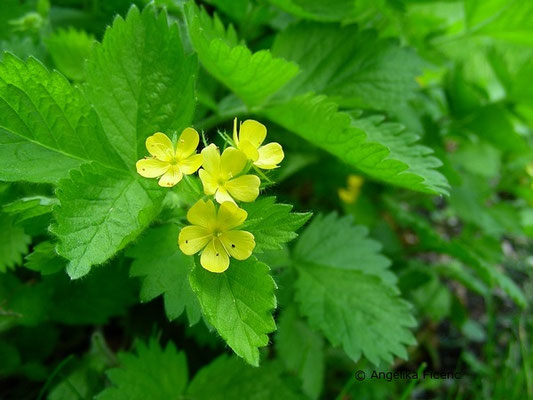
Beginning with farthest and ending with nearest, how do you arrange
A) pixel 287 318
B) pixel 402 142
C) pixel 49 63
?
pixel 287 318 < pixel 49 63 < pixel 402 142

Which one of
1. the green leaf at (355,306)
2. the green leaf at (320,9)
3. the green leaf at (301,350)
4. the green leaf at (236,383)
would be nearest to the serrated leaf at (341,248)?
the green leaf at (355,306)

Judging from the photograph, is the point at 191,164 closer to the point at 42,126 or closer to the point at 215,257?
the point at 215,257

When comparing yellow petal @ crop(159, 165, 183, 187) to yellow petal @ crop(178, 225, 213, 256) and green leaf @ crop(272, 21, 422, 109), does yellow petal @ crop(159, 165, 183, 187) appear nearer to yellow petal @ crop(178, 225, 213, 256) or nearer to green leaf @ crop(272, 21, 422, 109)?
yellow petal @ crop(178, 225, 213, 256)

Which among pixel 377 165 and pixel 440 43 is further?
pixel 440 43

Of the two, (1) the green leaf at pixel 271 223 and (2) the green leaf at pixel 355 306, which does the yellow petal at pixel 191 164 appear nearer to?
(1) the green leaf at pixel 271 223

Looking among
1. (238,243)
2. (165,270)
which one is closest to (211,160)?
(238,243)

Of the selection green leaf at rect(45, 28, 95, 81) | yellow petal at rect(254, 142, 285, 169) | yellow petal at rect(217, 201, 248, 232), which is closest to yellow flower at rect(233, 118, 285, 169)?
yellow petal at rect(254, 142, 285, 169)

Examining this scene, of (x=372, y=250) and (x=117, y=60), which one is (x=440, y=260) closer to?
(x=372, y=250)

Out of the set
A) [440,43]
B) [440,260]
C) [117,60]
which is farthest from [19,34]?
[440,260]
